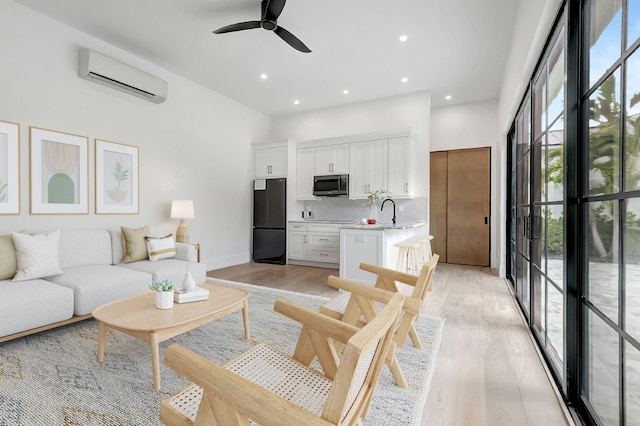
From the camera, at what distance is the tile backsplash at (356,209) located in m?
5.43

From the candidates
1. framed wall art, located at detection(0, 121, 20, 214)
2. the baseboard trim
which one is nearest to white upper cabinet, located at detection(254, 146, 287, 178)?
the baseboard trim

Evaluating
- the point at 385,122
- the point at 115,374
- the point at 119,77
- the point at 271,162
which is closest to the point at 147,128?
the point at 119,77

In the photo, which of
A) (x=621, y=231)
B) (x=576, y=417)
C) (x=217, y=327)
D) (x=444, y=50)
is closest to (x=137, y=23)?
(x=217, y=327)

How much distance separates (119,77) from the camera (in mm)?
3727

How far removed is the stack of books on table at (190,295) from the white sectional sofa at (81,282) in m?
0.89

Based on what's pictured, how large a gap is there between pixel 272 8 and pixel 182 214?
115 inches

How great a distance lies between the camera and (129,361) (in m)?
2.07

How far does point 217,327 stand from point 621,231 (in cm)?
273

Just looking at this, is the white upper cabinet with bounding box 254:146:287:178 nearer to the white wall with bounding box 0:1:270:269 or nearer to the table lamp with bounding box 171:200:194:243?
the white wall with bounding box 0:1:270:269

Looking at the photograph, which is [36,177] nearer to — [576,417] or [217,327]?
[217,327]

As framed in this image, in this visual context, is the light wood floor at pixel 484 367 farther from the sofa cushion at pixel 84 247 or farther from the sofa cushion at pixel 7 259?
the sofa cushion at pixel 7 259

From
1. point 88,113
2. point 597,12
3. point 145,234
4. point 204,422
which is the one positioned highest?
point 88,113

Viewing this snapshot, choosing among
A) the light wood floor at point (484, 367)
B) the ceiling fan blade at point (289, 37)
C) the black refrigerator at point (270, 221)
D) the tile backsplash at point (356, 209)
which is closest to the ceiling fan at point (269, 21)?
the ceiling fan blade at point (289, 37)

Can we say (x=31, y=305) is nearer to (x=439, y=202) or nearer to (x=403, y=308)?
(x=403, y=308)
